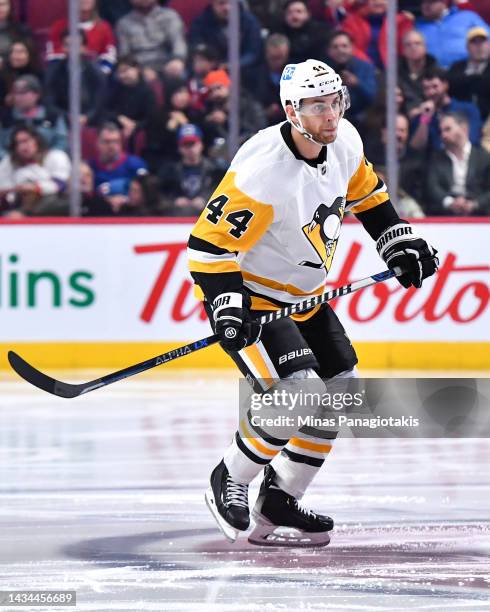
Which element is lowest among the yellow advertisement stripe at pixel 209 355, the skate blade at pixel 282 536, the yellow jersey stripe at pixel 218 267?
the yellow advertisement stripe at pixel 209 355

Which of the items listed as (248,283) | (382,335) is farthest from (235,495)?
(382,335)

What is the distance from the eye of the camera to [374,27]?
793 centimetres

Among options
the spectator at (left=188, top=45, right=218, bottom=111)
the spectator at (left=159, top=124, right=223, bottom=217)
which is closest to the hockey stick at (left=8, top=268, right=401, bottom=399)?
the spectator at (left=159, top=124, right=223, bottom=217)

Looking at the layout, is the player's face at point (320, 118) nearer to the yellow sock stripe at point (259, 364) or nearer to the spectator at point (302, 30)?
the yellow sock stripe at point (259, 364)

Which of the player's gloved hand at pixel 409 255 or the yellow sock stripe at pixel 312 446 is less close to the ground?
the player's gloved hand at pixel 409 255

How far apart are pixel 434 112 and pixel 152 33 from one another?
1.55 meters

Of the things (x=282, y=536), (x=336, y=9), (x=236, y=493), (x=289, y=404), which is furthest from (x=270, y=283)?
(x=336, y=9)

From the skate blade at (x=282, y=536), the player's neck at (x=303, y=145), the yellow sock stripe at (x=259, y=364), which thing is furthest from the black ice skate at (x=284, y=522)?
the player's neck at (x=303, y=145)

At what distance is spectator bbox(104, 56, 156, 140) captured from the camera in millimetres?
7926

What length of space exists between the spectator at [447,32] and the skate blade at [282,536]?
4.31 metres

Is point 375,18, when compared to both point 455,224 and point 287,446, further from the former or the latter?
point 287,446

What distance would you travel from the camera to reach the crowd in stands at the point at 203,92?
789 cm

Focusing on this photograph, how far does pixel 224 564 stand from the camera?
378 centimetres

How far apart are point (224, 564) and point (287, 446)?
0.47 m
